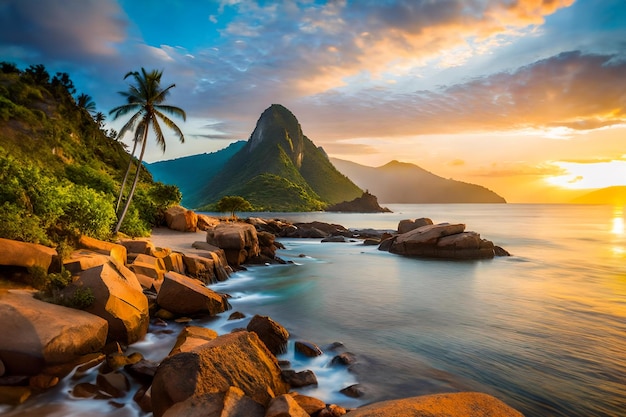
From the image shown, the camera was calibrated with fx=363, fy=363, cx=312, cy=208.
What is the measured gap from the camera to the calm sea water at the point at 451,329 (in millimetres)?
9492

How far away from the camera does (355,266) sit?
3158cm

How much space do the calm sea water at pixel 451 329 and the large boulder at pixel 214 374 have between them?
1.98 metres

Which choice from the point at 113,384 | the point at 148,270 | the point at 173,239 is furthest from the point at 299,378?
the point at 173,239

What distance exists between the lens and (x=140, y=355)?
377 inches

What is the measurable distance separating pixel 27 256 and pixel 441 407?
41.8 ft

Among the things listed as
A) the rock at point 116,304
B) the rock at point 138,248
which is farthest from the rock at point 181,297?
the rock at point 138,248

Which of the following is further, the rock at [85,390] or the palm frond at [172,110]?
the palm frond at [172,110]

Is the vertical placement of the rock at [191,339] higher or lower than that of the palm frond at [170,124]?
lower

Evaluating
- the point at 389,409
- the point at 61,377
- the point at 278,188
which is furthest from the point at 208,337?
the point at 278,188

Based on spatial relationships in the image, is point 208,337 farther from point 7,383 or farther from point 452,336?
point 452,336

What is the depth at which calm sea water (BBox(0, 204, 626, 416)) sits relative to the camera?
9492 millimetres

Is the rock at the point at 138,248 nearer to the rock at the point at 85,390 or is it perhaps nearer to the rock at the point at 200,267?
the rock at the point at 200,267

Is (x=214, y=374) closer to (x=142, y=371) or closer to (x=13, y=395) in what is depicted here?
(x=142, y=371)

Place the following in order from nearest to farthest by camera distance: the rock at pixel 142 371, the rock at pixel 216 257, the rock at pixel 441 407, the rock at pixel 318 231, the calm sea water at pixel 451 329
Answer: the rock at pixel 441 407 < the rock at pixel 142 371 < the calm sea water at pixel 451 329 < the rock at pixel 216 257 < the rock at pixel 318 231
